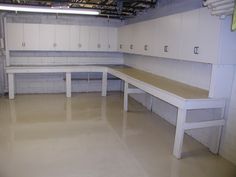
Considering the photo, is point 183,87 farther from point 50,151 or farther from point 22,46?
point 22,46

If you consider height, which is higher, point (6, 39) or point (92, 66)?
point (6, 39)

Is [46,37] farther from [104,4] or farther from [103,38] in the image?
[104,4]

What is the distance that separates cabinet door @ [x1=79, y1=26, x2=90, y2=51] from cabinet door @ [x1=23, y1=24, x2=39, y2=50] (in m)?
1.26

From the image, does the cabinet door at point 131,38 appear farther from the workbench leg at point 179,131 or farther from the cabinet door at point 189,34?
the workbench leg at point 179,131

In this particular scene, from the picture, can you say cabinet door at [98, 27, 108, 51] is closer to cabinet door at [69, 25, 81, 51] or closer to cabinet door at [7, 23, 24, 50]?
cabinet door at [69, 25, 81, 51]

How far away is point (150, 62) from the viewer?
5.84m

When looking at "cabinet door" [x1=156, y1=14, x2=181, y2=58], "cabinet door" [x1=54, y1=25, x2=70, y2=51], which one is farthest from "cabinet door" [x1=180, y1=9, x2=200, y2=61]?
"cabinet door" [x1=54, y1=25, x2=70, y2=51]

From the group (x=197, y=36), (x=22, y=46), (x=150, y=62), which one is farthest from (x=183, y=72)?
(x=22, y=46)

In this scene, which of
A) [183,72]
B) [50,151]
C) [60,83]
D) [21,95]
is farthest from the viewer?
[60,83]

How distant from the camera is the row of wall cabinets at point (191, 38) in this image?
309 cm

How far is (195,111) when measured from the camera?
4.08 metres

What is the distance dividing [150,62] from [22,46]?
364 centimetres

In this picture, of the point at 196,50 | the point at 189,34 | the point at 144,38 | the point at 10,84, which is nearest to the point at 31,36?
the point at 10,84

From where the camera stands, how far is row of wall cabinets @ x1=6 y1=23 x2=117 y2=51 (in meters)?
6.45
